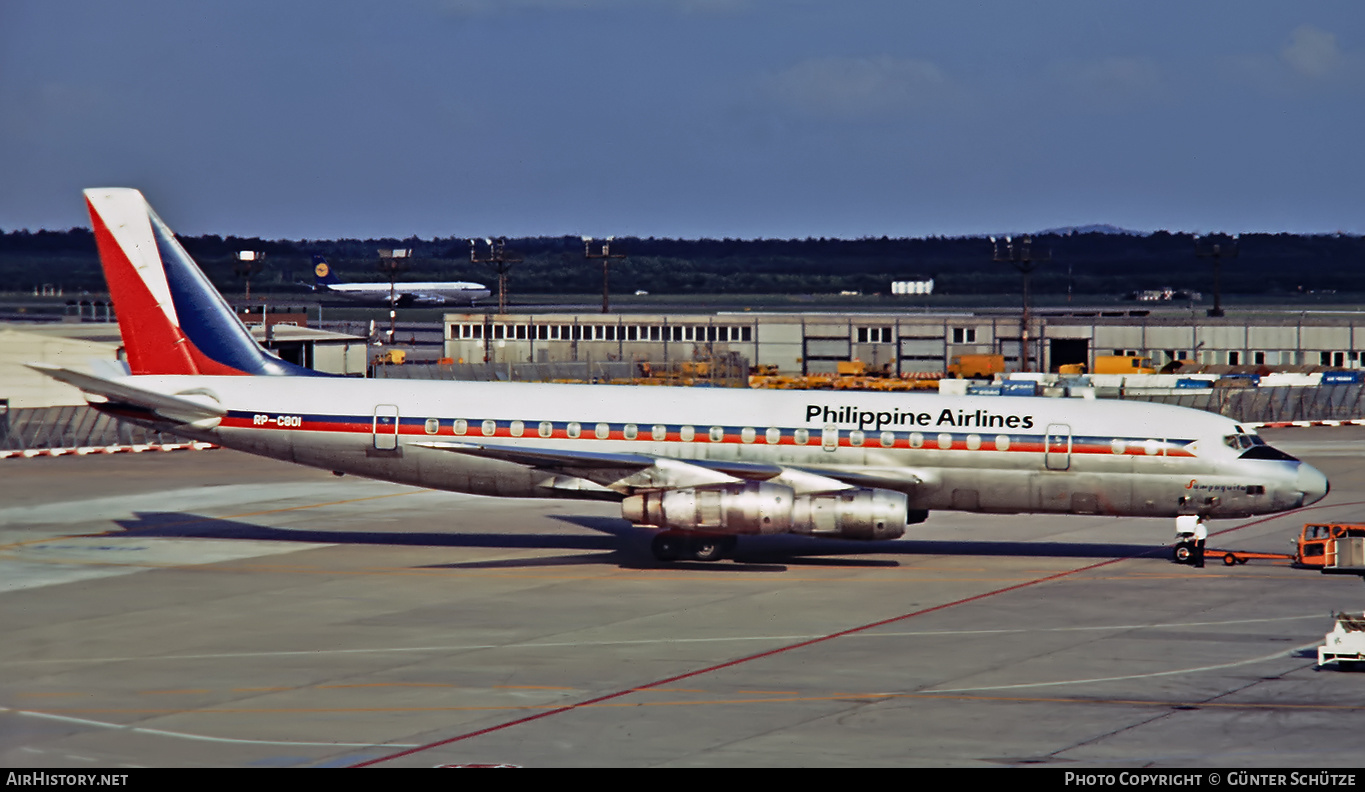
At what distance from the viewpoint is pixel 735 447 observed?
125ft

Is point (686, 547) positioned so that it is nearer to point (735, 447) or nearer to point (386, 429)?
point (735, 447)

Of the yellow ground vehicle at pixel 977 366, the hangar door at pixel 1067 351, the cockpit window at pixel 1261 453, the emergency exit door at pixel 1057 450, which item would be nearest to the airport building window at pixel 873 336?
the yellow ground vehicle at pixel 977 366

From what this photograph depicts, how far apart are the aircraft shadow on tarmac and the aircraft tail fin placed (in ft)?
16.5

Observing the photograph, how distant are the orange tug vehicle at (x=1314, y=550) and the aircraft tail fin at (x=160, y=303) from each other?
25.8 meters

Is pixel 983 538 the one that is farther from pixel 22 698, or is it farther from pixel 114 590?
pixel 22 698

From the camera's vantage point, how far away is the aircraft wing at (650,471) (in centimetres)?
3634

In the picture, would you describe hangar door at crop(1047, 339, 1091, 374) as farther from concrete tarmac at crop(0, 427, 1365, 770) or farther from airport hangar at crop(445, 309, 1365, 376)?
concrete tarmac at crop(0, 427, 1365, 770)

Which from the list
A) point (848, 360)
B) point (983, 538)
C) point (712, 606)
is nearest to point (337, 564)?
point (712, 606)

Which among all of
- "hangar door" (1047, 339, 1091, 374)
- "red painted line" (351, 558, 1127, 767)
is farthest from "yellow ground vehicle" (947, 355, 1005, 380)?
"red painted line" (351, 558, 1127, 767)

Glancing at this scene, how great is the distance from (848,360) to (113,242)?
80.8 meters

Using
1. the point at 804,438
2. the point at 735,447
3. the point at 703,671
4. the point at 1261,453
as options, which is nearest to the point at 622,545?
the point at 735,447

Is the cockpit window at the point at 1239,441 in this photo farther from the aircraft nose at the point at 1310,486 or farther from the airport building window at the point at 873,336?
the airport building window at the point at 873,336

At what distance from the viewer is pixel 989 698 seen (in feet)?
78.3

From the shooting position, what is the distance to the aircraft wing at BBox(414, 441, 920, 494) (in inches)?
1431
